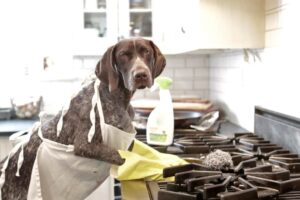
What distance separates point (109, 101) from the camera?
1.35 m

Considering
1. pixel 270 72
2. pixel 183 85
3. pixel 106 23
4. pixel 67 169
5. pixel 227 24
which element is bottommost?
pixel 67 169

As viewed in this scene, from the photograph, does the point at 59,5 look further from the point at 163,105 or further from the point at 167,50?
the point at 163,105

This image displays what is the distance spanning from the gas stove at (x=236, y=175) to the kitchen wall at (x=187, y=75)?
1.41 meters

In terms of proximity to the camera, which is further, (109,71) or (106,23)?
(106,23)

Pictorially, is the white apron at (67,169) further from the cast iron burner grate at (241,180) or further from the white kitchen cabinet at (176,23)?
the white kitchen cabinet at (176,23)

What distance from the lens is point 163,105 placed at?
1761 millimetres

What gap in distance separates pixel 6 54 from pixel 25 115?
0.50 meters

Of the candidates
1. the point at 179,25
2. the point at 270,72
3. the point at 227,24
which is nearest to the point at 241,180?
the point at 270,72

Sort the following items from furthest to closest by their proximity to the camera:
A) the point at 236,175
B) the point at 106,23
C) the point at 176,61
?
the point at 176,61
the point at 106,23
the point at 236,175

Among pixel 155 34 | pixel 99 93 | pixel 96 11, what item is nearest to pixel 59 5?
pixel 96 11

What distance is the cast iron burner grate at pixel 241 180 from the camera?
1.01 metres

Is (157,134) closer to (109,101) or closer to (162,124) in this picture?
(162,124)

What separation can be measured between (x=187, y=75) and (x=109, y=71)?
1.85 metres

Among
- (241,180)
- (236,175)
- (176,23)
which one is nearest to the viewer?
(241,180)
